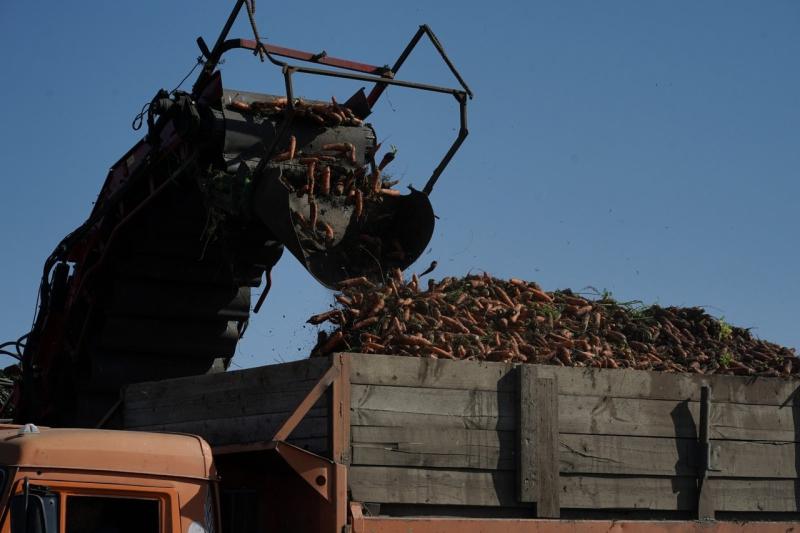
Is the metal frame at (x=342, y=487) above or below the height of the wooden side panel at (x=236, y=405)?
below

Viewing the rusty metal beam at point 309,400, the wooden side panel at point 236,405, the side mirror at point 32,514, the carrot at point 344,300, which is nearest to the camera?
the side mirror at point 32,514

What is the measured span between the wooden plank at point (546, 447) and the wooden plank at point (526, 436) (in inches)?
0.7

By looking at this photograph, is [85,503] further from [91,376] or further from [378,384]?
[91,376]

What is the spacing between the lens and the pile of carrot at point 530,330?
6.00 meters

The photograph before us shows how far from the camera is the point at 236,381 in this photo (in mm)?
5684

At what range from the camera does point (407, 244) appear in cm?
895

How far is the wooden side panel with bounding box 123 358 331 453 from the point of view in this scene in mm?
5156

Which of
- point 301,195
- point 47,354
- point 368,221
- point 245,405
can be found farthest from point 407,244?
point 47,354

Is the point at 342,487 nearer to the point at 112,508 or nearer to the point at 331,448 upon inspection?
the point at 331,448

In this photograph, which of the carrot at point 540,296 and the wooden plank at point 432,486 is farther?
the carrot at point 540,296

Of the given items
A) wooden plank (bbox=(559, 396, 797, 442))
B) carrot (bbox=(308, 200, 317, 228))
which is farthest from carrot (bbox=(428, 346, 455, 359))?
carrot (bbox=(308, 200, 317, 228))

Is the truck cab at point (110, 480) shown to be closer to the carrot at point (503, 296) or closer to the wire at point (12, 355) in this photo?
the carrot at point (503, 296)

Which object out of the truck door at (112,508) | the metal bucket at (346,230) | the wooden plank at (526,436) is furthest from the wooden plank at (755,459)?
the metal bucket at (346,230)

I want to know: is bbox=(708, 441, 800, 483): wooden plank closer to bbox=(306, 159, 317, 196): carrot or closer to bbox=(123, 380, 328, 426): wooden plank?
bbox=(123, 380, 328, 426): wooden plank
